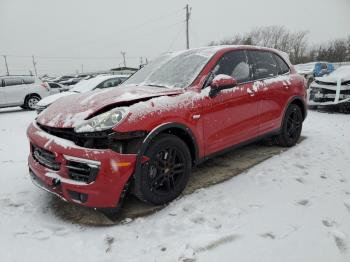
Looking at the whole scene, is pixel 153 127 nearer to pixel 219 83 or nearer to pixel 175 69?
pixel 219 83

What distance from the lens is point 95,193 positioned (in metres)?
2.67

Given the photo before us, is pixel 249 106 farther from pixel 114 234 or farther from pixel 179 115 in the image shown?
pixel 114 234

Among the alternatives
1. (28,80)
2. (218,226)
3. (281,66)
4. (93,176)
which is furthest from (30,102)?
(218,226)

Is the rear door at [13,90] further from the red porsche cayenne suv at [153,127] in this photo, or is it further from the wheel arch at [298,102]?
the wheel arch at [298,102]

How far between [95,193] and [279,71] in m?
3.49

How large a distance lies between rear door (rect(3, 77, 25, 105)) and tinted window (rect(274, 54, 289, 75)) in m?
10.8

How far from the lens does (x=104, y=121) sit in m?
2.70

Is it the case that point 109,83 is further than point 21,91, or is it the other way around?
point 21,91

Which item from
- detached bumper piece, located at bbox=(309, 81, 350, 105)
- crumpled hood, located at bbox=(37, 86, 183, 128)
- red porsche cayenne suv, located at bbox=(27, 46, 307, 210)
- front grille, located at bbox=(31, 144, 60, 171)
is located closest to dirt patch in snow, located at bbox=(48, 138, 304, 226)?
red porsche cayenne suv, located at bbox=(27, 46, 307, 210)

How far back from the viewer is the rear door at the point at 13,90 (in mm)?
12211

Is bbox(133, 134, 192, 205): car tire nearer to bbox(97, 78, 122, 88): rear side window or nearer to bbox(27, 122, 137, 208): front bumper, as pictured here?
bbox(27, 122, 137, 208): front bumper

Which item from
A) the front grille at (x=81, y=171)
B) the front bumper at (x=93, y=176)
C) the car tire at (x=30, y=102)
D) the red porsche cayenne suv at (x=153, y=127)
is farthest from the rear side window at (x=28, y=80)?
the front grille at (x=81, y=171)

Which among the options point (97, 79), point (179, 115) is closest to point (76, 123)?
point (179, 115)

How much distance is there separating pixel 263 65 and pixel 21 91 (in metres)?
10.9
